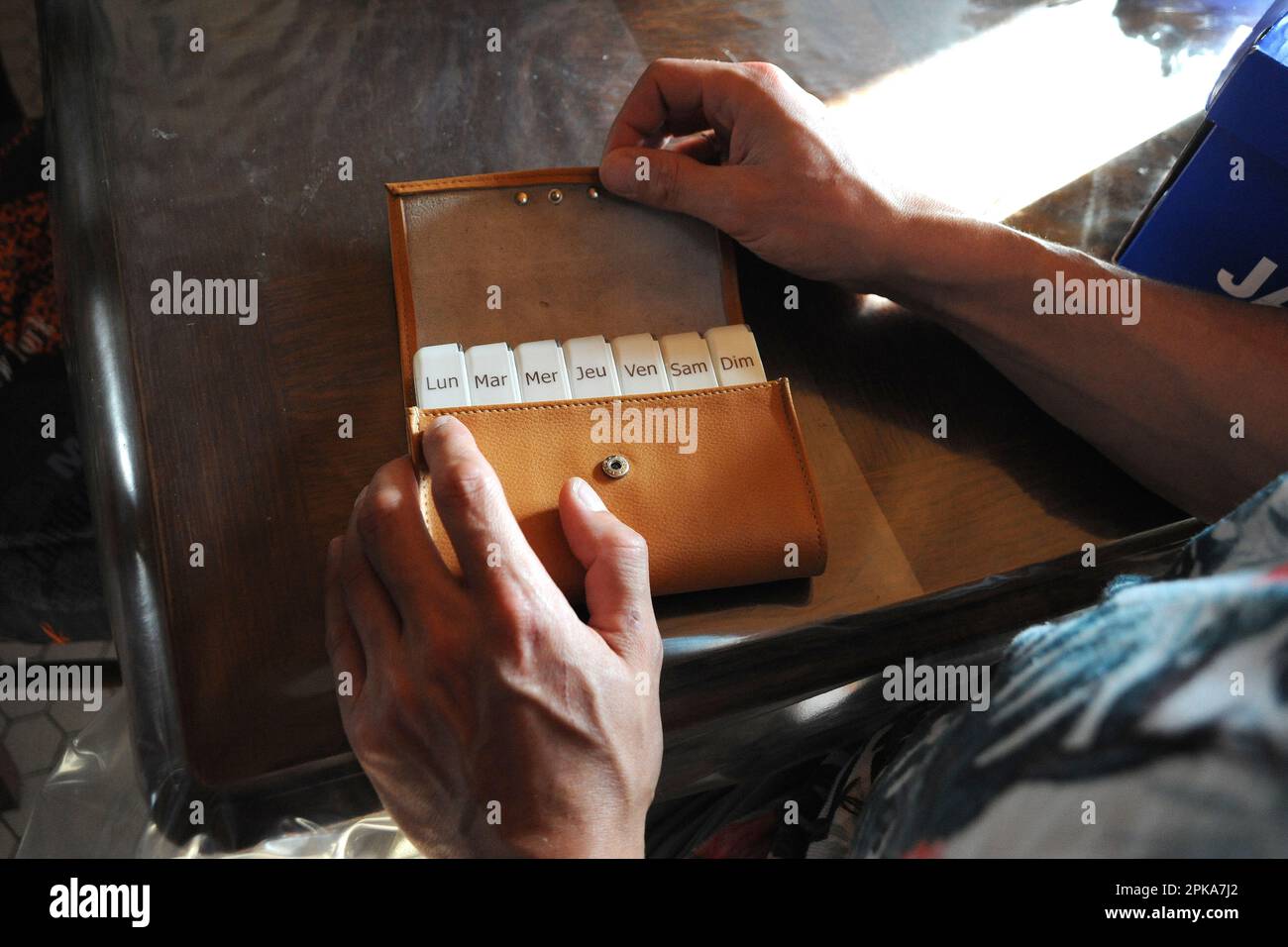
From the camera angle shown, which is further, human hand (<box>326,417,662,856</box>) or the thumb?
the thumb

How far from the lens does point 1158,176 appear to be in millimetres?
937

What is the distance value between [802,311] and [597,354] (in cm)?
20

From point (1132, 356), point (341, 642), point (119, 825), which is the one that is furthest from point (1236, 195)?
point (119, 825)

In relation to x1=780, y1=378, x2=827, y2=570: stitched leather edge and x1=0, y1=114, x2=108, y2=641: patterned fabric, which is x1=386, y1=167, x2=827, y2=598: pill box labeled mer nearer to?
x1=780, y1=378, x2=827, y2=570: stitched leather edge

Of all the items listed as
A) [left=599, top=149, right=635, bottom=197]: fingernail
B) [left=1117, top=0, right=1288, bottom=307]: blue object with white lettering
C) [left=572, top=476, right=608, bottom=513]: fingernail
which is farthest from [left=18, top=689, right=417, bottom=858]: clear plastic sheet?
[left=1117, top=0, right=1288, bottom=307]: blue object with white lettering

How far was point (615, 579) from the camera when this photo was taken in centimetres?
58

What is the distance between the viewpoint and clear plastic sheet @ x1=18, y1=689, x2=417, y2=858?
0.59 meters

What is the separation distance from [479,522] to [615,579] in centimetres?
9

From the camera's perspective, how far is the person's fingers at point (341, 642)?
581 millimetres

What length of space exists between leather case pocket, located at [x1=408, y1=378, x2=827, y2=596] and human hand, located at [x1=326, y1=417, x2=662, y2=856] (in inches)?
1.3

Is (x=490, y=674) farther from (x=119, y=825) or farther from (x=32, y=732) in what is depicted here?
(x=32, y=732)

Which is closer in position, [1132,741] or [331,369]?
[1132,741]
